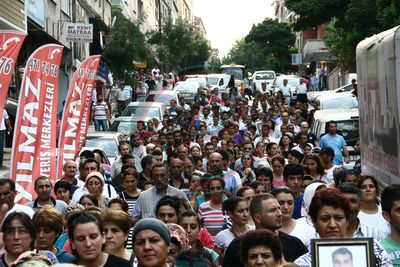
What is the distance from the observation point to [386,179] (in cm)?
1412

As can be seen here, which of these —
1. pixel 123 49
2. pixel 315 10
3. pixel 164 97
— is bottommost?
pixel 164 97

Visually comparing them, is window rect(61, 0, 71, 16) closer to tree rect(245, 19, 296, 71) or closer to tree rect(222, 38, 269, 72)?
tree rect(245, 19, 296, 71)

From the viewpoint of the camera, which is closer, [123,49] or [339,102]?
[339,102]

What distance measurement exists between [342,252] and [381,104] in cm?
873

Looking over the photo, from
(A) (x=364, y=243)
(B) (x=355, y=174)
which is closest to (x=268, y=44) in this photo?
(B) (x=355, y=174)

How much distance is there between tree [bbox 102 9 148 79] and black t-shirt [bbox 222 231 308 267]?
34502 mm

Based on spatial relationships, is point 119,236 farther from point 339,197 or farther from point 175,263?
point 339,197

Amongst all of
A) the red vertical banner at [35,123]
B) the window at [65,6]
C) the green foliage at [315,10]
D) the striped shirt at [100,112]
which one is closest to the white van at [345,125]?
the red vertical banner at [35,123]

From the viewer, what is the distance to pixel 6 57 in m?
12.3

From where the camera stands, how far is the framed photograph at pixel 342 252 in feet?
19.4

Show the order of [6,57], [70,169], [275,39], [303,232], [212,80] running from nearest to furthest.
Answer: [303,232] < [6,57] < [70,169] < [212,80] < [275,39]

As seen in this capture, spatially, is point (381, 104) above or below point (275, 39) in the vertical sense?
below

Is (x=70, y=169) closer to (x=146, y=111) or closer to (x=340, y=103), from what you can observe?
(x=340, y=103)

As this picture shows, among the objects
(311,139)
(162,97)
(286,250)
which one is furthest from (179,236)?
(162,97)
